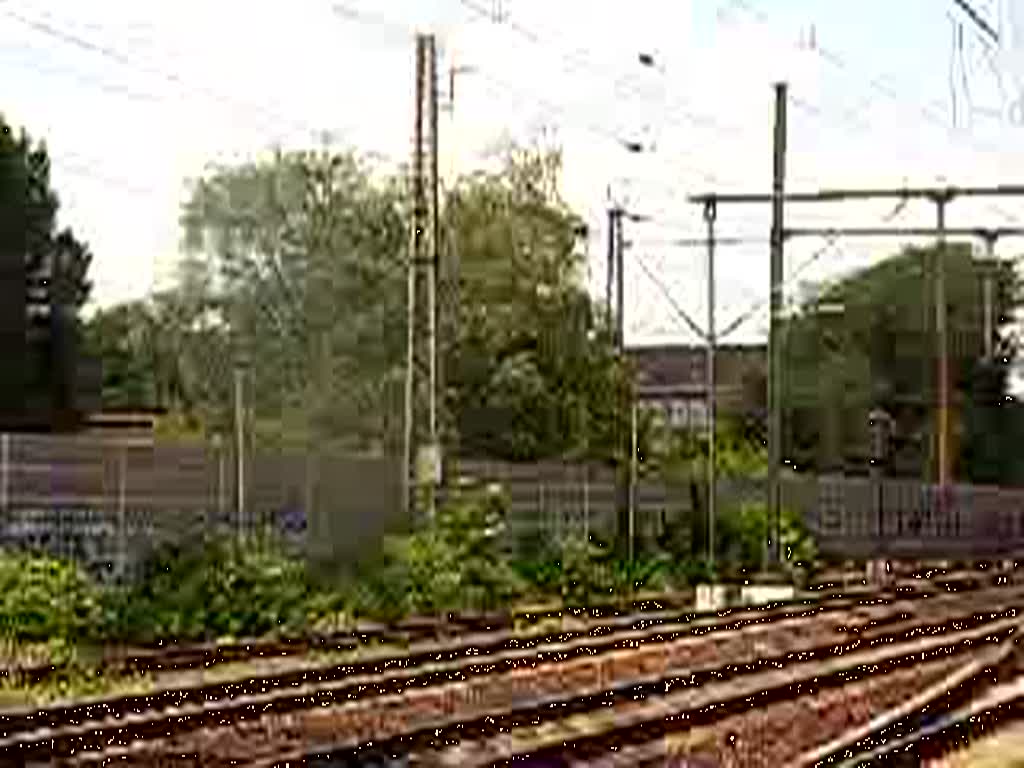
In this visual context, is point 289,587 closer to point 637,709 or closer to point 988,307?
point 637,709

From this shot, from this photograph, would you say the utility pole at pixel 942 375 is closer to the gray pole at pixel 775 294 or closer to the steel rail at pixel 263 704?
the gray pole at pixel 775 294

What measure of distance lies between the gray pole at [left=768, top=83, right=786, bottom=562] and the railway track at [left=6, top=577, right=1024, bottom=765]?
1089 centimetres

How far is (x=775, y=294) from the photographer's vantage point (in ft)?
150

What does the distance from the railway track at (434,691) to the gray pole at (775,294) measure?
1089 cm

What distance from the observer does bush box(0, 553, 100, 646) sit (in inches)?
1153

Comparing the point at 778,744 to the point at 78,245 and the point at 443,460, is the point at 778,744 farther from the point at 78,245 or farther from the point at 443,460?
the point at 78,245

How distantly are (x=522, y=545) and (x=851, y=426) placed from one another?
190 ft

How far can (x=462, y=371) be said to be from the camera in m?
65.1

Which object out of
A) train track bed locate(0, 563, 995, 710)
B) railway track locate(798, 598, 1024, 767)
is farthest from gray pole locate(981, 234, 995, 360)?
railway track locate(798, 598, 1024, 767)

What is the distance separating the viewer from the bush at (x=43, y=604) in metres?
29.3

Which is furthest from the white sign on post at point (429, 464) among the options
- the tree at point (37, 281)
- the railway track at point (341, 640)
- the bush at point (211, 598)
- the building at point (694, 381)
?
the building at point (694, 381)

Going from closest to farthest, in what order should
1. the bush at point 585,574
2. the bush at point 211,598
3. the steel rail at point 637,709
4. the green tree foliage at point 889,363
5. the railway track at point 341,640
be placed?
1. the steel rail at point 637,709
2. the railway track at point 341,640
3. the bush at point 211,598
4. the bush at point 585,574
5. the green tree foliage at point 889,363

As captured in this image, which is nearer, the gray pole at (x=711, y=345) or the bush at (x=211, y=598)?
the bush at (x=211, y=598)

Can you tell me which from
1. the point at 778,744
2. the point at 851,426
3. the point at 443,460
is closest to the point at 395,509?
the point at 443,460
